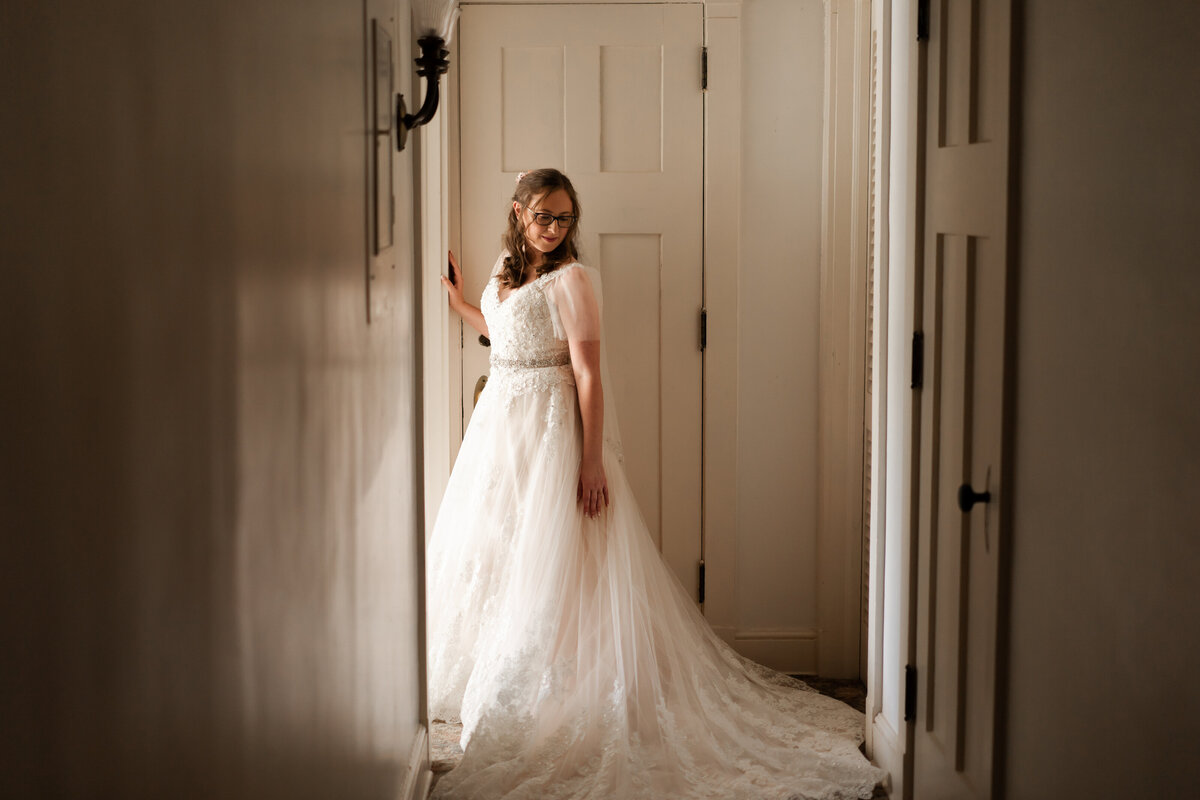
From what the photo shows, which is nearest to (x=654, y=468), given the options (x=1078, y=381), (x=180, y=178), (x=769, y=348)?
(x=769, y=348)

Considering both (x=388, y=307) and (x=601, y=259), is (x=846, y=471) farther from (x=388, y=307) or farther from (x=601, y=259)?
(x=388, y=307)

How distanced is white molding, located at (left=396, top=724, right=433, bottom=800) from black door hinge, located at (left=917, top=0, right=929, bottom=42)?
202 centimetres

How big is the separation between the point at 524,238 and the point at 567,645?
1.24 meters

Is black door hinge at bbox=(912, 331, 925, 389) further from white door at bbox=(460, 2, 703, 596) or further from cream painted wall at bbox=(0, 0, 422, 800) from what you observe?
cream painted wall at bbox=(0, 0, 422, 800)

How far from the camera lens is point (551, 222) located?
3469mm

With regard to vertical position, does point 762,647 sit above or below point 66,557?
below

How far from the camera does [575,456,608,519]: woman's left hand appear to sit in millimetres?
3377

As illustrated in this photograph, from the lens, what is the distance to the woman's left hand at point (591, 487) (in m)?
3.38

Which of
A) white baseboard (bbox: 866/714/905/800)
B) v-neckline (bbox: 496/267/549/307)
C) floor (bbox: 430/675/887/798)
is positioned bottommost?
floor (bbox: 430/675/887/798)

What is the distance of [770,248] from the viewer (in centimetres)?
391

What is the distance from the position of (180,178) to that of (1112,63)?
4.06 feet

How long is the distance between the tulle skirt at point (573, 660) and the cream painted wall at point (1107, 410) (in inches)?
44.4

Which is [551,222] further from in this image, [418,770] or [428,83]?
[418,770]

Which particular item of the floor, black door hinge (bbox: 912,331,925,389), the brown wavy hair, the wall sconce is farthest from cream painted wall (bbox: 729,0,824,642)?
the wall sconce
